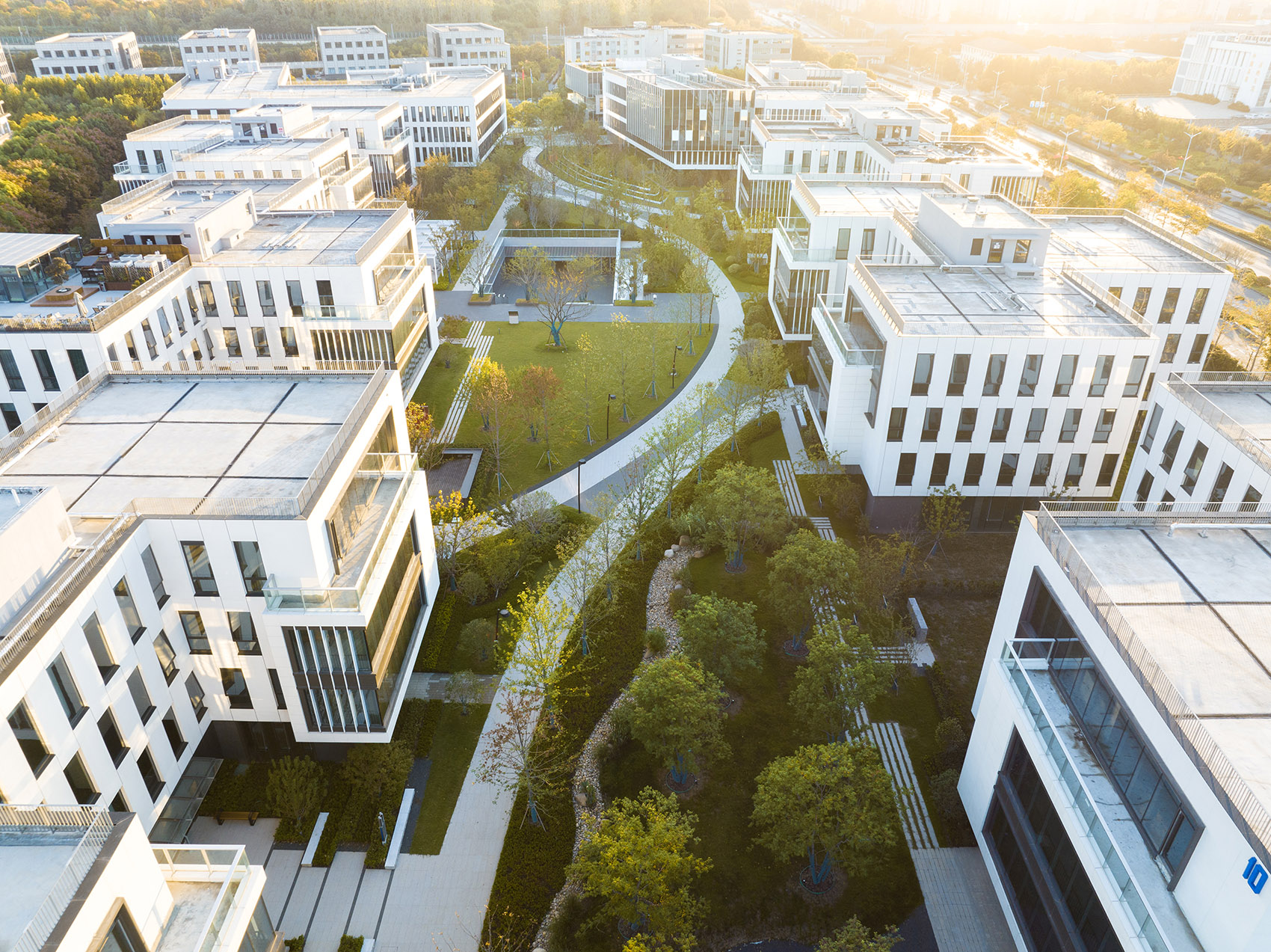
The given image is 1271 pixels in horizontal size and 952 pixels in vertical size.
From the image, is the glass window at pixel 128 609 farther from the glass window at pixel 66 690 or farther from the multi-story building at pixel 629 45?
the multi-story building at pixel 629 45

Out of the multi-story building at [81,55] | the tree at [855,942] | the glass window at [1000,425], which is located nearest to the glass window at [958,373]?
the glass window at [1000,425]

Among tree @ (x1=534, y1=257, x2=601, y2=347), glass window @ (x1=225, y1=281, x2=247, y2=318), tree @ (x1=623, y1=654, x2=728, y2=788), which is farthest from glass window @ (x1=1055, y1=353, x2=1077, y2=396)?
glass window @ (x1=225, y1=281, x2=247, y2=318)

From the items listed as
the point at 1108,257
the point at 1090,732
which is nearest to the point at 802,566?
the point at 1090,732

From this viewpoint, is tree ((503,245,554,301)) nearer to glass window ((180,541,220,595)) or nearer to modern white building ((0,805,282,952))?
glass window ((180,541,220,595))

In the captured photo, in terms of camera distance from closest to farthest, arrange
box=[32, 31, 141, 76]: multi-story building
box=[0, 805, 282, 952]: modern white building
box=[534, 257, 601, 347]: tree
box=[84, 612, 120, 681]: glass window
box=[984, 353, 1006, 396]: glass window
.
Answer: box=[0, 805, 282, 952]: modern white building < box=[84, 612, 120, 681]: glass window < box=[984, 353, 1006, 396]: glass window < box=[534, 257, 601, 347]: tree < box=[32, 31, 141, 76]: multi-story building

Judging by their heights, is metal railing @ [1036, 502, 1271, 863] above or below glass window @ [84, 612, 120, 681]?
above

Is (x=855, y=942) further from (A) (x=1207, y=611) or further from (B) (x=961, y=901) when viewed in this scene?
(A) (x=1207, y=611)

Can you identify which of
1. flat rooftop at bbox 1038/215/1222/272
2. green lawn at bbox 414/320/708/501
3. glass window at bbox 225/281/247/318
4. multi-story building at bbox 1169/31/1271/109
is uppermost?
multi-story building at bbox 1169/31/1271/109
